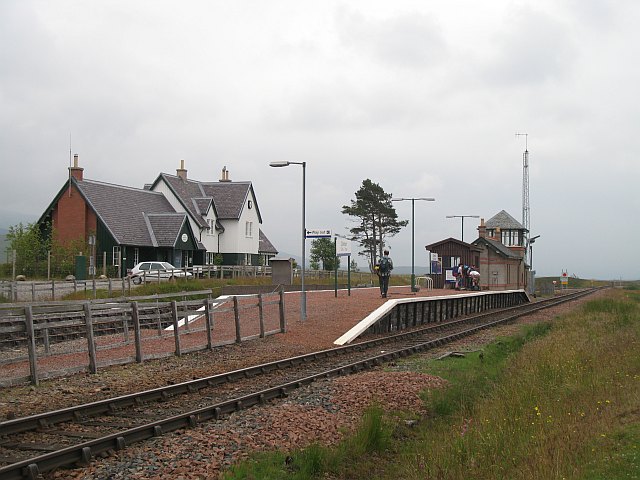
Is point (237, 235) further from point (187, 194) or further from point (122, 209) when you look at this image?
point (122, 209)

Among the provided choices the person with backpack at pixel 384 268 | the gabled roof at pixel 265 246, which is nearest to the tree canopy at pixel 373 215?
the gabled roof at pixel 265 246

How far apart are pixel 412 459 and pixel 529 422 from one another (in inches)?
77.7

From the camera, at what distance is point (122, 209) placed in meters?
53.8

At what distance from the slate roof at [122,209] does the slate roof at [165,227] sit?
140 millimetres

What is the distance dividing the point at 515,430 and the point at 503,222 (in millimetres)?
78809

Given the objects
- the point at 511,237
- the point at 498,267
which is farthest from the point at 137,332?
the point at 511,237

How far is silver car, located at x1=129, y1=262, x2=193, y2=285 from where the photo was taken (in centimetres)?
4159

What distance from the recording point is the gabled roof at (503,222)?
85.1 m

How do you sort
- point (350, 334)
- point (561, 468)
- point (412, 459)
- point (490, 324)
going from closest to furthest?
point (561, 468) → point (412, 459) → point (350, 334) → point (490, 324)

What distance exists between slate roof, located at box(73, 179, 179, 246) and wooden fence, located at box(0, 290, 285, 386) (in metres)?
27.3

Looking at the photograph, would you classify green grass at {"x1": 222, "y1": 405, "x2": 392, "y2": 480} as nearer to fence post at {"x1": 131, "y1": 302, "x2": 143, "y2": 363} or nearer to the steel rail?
the steel rail

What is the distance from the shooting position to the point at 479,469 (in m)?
8.18

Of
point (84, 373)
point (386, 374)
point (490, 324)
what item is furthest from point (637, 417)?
point (490, 324)

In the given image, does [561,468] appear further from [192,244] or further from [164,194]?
[164,194]
